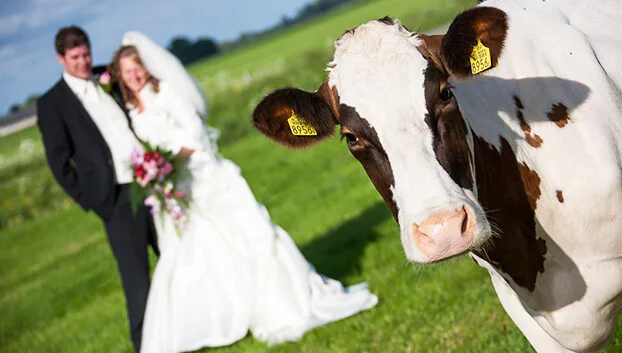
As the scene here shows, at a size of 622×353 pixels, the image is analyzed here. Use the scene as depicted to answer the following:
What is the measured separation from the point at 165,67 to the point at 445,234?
556 centimetres

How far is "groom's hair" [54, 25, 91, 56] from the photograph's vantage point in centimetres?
738

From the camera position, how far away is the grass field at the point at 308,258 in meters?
6.53

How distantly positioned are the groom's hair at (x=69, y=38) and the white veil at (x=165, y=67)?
0.61 m

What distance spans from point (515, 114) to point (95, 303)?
1015 centimetres

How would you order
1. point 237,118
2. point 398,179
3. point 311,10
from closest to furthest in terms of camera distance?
1. point 398,179
2. point 237,118
3. point 311,10

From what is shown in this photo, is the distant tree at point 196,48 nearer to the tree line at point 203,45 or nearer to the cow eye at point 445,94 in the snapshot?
the tree line at point 203,45

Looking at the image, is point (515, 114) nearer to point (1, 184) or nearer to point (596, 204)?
point (596, 204)

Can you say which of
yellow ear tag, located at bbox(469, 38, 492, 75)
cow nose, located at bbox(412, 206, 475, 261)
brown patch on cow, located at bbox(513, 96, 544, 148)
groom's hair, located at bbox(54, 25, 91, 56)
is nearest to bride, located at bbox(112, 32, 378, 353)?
groom's hair, located at bbox(54, 25, 91, 56)

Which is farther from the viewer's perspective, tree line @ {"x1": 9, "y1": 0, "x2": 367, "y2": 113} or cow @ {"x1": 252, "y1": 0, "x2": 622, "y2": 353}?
tree line @ {"x1": 9, "y1": 0, "x2": 367, "y2": 113}

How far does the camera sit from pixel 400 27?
13.2 ft

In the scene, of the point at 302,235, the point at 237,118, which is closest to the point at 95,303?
the point at 302,235

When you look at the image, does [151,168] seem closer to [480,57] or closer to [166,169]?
[166,169]

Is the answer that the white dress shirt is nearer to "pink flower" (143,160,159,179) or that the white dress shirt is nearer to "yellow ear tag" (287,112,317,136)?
"pink flower" (143,160,159,179)

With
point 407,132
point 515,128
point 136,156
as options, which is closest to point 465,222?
point 407,132
